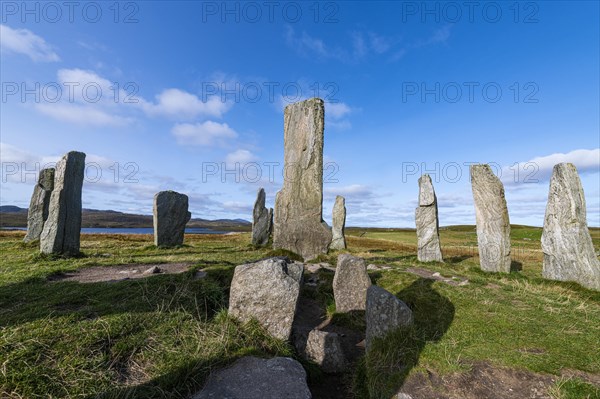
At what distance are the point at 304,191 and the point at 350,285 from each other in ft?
19.2

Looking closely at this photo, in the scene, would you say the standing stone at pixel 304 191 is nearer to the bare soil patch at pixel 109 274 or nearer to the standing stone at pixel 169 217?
the bare soil patch at pixel 109 274

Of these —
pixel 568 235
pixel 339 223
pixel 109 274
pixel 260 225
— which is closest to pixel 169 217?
pixel 260 225

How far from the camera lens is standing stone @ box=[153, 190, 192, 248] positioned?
17297 mm

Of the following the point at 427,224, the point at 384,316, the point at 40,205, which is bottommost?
the point at 384,316

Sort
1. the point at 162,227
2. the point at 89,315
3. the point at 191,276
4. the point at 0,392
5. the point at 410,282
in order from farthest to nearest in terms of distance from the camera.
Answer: the point at 162,227 → the point at 410,282 → the point at 191,276 → the point at 89,315 → the point at 0,392

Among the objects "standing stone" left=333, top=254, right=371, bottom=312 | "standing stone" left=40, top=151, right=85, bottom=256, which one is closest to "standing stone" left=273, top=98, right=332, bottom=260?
"standing stone" left=333, top=254, right=371, bottom=312

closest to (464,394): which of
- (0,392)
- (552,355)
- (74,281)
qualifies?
(552,355)

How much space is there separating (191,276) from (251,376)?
403cm

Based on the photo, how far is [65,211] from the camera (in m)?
12.8

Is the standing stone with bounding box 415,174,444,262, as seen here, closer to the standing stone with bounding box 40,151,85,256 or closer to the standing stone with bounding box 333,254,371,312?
the standing stone with bounding box 333,254,371,312

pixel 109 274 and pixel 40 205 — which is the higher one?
pixel 40 205

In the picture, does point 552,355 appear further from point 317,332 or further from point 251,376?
point 251,376

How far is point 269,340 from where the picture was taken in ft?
17.8

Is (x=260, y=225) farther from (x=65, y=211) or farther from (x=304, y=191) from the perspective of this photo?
(x=65, y=211)
